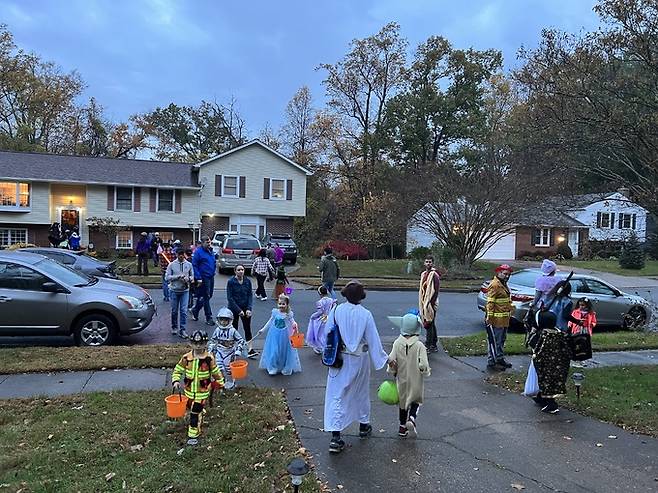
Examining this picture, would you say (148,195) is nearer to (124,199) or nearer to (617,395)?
(124,199)

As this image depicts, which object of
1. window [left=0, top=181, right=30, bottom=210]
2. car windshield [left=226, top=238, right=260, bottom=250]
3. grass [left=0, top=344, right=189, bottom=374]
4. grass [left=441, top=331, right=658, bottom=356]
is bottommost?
grass [left=441, top=331, right=658, bottom=356]

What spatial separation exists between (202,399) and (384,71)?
44668mm

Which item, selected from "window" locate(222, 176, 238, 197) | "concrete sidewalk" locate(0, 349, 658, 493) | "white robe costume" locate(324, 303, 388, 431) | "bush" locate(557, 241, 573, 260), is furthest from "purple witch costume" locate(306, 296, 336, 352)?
"bush" locate(557, 241, 573, 260)

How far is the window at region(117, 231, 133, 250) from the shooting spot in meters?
33.8

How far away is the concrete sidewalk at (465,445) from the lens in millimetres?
4574

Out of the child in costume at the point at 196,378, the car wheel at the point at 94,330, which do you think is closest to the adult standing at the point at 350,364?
the child in costume at the point at 196,378

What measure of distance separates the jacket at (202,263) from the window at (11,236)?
85.5 feet

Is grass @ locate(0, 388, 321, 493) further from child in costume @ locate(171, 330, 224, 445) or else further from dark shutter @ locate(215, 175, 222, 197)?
dark shutter @ locate(215, 175, 222, 197)

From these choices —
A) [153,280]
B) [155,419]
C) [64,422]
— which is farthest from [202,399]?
[153,280]

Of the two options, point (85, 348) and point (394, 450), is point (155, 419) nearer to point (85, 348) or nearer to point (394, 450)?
point (394, 450)

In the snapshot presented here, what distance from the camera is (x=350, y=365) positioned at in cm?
519

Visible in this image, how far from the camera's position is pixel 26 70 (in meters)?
46.0

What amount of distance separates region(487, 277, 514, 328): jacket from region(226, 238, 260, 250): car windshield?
640 inches

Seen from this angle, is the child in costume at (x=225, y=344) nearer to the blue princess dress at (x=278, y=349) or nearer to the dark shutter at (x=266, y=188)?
the blue princess dress at (x=278, y=349)
